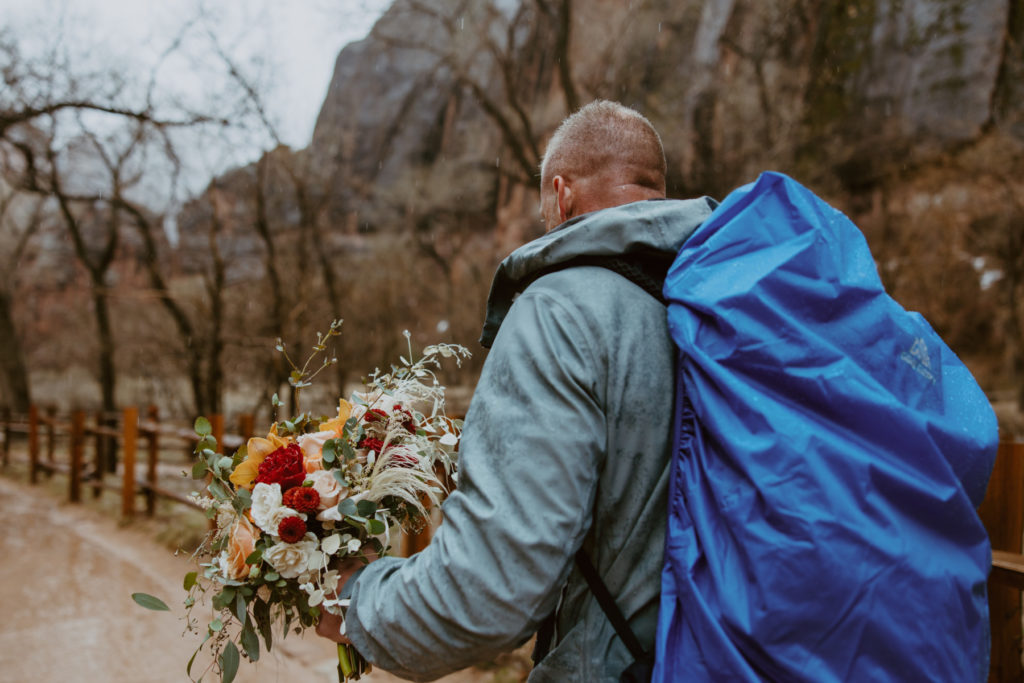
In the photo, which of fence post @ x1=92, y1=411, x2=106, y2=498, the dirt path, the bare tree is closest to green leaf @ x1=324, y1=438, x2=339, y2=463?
the dirt path

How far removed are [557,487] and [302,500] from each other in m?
0.61

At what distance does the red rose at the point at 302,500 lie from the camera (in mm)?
1415

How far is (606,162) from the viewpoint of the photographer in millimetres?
1428

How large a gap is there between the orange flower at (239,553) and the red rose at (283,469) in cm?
11

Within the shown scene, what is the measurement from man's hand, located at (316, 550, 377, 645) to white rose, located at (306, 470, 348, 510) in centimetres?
13

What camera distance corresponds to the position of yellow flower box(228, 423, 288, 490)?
1.54m

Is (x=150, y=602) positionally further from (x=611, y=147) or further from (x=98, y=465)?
(x=98, y=465)

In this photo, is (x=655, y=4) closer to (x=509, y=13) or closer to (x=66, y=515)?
(x=509, y=13)

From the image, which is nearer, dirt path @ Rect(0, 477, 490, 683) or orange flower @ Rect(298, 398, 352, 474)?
orange flower @ Rect(298, 398, 352, 474)

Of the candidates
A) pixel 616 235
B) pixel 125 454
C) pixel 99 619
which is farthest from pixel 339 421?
pixel 125 454

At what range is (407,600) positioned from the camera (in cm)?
114

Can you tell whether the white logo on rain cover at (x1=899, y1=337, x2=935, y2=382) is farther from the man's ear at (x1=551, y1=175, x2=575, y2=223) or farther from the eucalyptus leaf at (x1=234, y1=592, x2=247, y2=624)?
the eucalyptus leaf at (x1=234, y1=592, x2=247, y2=624)

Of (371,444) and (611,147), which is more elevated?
(611,147)

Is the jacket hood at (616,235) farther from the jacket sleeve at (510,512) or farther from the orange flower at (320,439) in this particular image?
the orange flower at (320,439)
